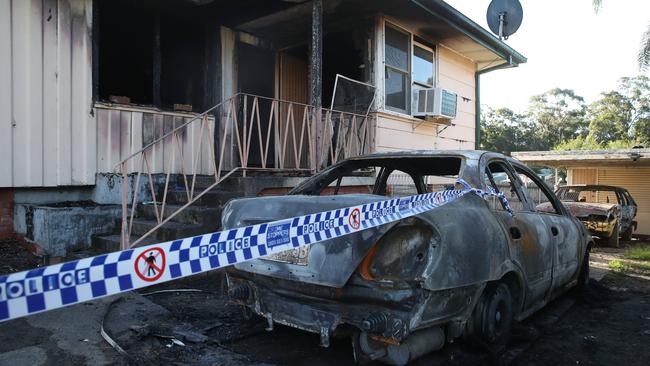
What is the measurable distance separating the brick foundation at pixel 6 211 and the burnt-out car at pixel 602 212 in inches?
395

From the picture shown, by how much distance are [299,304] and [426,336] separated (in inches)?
31.7

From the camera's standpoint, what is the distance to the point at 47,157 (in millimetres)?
5801

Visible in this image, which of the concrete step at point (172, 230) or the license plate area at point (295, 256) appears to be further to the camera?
the concrete step at point (172, 230)

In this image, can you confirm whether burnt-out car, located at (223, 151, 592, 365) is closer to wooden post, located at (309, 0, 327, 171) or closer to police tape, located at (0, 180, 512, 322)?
police tape, located at (0, 180, 512, 322)

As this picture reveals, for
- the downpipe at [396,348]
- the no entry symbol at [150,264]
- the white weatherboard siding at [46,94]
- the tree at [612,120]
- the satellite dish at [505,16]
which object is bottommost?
the downpipe at [396,348]

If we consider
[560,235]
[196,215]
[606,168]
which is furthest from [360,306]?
[606,168]

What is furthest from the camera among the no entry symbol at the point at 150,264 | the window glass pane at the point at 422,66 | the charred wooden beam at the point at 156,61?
the window glass pane at the point at 422,66

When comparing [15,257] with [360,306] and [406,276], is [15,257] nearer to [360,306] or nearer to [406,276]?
[360,306]

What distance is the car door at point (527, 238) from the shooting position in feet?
11.6

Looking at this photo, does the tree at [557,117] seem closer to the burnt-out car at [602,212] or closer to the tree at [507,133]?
the tree at [507,133]

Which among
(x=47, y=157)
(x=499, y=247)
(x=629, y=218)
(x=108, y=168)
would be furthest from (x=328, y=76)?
(x=629, y=218)

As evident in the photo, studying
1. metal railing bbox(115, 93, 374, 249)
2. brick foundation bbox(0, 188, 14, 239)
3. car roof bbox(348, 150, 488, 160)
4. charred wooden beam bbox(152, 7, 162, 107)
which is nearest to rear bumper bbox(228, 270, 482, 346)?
car roof bbox(348, 150, 488, 160)

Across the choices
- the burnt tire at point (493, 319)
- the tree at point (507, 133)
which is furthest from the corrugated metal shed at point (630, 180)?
the tree at point (507, 133)

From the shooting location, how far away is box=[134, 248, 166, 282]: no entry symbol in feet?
7.32
